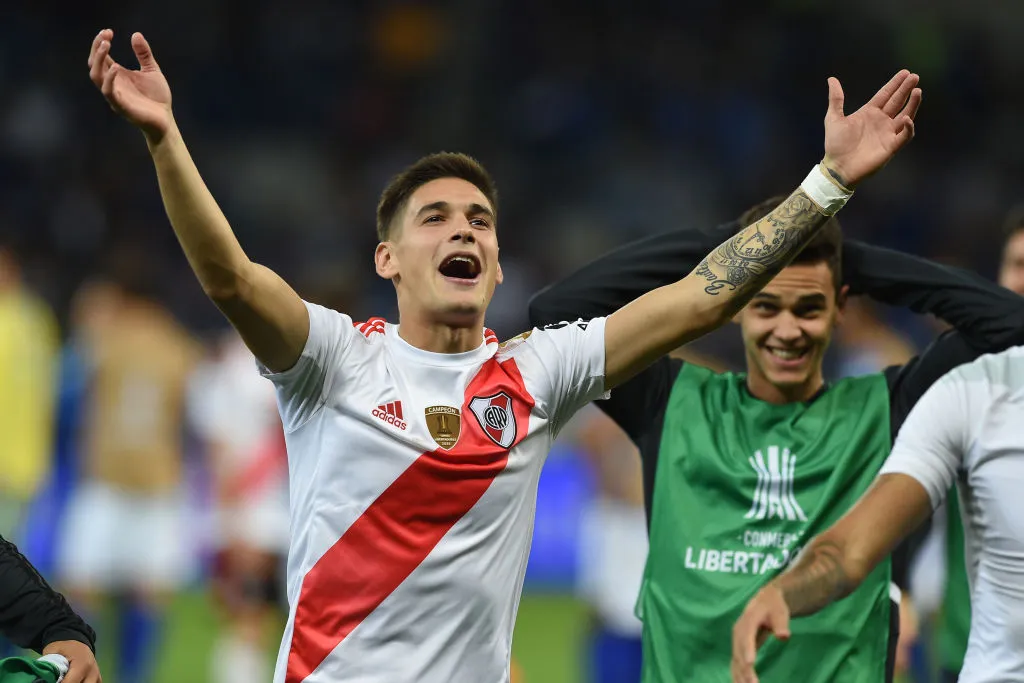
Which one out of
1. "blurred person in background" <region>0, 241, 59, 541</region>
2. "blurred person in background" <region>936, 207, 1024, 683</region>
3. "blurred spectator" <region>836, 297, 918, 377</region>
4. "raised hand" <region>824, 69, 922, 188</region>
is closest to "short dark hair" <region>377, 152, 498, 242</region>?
"raised hand" <region>824, 69, 922, 188</region>

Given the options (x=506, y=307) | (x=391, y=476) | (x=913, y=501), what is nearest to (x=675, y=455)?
(x=913, y=501)

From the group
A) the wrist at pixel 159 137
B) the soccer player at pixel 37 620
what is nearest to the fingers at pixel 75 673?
the soccer player at pixel 37 620

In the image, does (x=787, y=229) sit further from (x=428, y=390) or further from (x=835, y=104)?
(x=428, y=390)

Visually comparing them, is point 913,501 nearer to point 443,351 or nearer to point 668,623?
point 668,623

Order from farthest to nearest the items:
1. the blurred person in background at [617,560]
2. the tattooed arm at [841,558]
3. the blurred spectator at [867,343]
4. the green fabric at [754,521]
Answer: the blurred spectator at [867,343] < the blurred person in background at [617,560] < the green fabric at [754,521] < the tattooed arm at [841,558]

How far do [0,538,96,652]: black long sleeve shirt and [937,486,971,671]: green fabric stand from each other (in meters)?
2.54

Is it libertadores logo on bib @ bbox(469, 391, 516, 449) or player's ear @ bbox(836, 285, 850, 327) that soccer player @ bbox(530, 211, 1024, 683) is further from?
libertadores logo on bib @ bbox(469, 391, 516, 449)

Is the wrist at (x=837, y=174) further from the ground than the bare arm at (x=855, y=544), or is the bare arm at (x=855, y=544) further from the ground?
A: the wrist at (x=837, y=174)

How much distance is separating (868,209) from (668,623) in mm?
13128

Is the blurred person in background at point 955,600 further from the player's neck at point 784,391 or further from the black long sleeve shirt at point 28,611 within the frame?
the black long sleeve shirt at point 28,611

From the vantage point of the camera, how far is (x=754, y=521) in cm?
400

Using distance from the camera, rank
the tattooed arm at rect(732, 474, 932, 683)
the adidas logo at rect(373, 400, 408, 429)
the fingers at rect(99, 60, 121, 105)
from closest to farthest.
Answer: the fingers at rect(99, 60, 121, 105) → the tattooed arm at rect(732, 474, 932, 683) → the adidas logo at rect(373, 400, 408, 429)

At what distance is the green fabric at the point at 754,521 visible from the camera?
12.7 feet

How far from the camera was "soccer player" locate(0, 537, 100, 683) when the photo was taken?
3340mm
